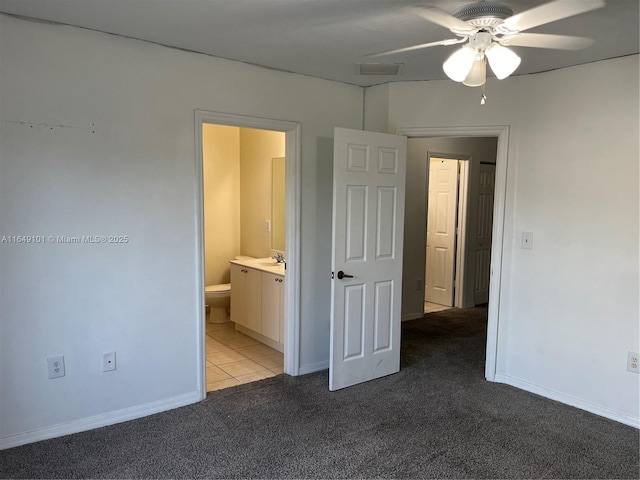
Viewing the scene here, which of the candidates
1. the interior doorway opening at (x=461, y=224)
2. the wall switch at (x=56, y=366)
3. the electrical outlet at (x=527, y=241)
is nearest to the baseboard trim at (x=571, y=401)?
the electrical outlet at (x=527, y=241)

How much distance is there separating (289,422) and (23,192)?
2051mm

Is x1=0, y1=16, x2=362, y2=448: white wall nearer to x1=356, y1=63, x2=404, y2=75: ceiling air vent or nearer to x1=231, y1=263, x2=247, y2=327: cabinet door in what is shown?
x1=356, y1=63, x2=404, y2=75: ceiling air vent

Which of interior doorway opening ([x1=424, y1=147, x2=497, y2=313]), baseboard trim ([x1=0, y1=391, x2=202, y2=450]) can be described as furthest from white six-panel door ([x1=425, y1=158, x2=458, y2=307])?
baseboard trim ([x1=0, y1=391, x2=202, y2=450])

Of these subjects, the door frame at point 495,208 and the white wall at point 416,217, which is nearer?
the door frame at point 495,208

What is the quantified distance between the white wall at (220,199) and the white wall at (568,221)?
2425 mm

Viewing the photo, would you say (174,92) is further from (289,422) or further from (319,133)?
(289,422)

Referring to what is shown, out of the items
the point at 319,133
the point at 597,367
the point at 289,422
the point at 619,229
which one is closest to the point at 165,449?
the point at 289,422

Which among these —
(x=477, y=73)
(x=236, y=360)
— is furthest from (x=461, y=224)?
(x=477, y=73)

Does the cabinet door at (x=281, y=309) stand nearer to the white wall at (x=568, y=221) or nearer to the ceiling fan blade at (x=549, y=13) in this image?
the white wall at (x=568, y=221)

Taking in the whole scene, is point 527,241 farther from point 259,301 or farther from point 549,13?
point 259,301

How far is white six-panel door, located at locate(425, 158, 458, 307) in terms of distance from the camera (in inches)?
241

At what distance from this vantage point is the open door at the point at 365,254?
339 cm

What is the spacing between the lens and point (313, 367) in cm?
388

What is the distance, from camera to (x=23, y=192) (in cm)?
258
